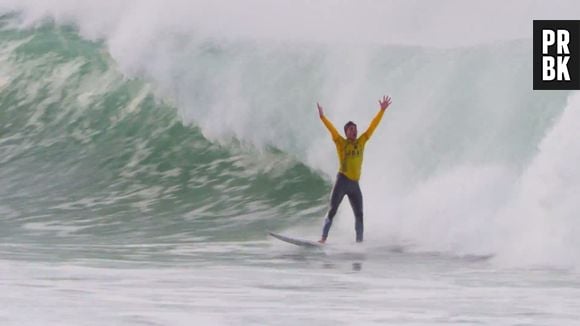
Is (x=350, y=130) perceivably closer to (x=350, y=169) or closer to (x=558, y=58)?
(x=350, y=169)

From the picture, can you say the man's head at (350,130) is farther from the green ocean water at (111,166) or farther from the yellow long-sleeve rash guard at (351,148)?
the green ocean water at (111,166)

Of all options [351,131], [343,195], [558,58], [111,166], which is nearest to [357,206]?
[343,195]

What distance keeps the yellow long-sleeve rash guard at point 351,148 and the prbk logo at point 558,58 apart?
283cm

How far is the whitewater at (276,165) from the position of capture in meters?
10.6

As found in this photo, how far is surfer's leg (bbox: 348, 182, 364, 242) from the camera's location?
13.8 metres

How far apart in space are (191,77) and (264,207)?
4.60m

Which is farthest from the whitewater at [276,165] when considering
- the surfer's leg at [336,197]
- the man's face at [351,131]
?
the man's face at [351,131]

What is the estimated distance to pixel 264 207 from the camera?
56.5 ft

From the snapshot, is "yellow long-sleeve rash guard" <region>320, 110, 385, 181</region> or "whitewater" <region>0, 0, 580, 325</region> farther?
"yellow long-sleeve rash guard" <region>320, 110, 385, 181</region>

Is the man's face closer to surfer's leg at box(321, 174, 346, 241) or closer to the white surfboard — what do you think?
surfer's leg at box(321, 174, 346, 241)

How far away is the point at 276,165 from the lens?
734 inches

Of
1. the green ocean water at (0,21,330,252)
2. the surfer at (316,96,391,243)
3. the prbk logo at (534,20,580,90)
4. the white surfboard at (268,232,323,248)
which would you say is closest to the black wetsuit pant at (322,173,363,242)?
the surfer at (316,96,391,243)

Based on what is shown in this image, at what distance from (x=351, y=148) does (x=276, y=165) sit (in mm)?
5020

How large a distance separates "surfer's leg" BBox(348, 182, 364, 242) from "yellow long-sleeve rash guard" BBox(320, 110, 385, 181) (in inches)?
4.6
